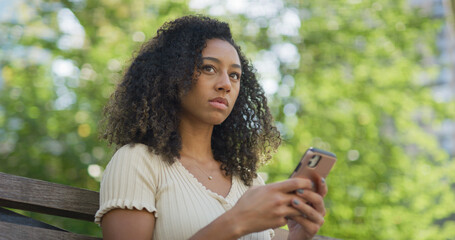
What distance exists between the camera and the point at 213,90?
2.32 metres

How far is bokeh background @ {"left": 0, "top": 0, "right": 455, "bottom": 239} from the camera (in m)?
8.06

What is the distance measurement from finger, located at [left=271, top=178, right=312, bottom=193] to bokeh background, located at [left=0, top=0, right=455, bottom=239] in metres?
6.18

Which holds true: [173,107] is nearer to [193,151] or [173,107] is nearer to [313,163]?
[193,151]

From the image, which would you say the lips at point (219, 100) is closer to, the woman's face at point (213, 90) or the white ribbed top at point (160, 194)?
the woman's face at point (213, 90)

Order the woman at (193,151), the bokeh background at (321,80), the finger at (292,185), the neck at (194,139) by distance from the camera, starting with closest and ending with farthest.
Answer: the finger at (292,185) < the woman at (193,151) < the neck at (194,139) < the bokeh background at (321,80)

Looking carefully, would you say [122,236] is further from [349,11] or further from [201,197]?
[349,11]

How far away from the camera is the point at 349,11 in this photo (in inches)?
391

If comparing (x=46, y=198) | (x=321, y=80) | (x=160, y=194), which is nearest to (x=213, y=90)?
(x=160, y=194)

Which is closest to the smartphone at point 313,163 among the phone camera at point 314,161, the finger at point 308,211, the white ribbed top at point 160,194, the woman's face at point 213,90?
the phone camera at point 314,161

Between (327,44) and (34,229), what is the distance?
26.9ft

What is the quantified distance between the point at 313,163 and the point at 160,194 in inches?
25.4

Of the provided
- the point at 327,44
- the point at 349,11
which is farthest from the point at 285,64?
the point at 349,11

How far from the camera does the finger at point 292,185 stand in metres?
1.74

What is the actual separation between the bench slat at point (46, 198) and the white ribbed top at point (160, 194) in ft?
0.49
